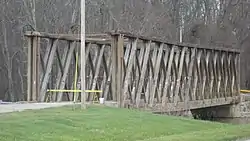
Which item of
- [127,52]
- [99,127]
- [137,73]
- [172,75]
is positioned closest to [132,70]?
[137,73]

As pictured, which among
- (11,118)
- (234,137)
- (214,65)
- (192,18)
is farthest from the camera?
(192,18)

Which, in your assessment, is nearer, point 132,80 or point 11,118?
point 11,118

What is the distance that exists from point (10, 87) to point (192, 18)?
27.7 m

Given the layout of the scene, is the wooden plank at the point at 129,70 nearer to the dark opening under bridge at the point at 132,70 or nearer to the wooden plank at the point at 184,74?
the dark opening under bridge at the point at 132,70

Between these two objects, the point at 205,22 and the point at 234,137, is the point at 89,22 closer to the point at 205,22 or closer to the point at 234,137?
the point at 205,22

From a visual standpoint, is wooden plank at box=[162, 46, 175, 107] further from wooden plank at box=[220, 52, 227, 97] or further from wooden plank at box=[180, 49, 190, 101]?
wooden plank at box=[220, 52, 227, 97]

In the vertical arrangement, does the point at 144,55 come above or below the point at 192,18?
below

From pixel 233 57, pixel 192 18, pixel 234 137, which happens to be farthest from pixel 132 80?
pixel 192 18

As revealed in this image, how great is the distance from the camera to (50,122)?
20859 mm

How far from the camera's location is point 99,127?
70.1 feet

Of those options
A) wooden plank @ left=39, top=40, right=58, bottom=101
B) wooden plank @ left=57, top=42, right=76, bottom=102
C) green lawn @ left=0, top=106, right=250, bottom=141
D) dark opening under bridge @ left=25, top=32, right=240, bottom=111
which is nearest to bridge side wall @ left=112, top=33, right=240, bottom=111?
dark opening under bridge @ left=25, top=32, right=240, bottom=111

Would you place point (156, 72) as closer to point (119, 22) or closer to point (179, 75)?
point (179, 75)

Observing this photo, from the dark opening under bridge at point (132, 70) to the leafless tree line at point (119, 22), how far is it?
1220 cm

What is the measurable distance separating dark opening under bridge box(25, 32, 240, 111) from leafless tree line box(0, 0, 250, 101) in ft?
40.0
